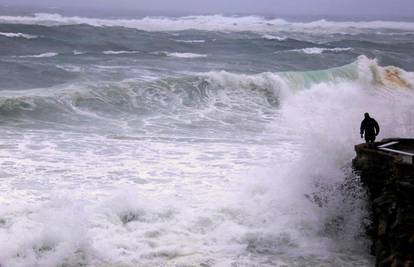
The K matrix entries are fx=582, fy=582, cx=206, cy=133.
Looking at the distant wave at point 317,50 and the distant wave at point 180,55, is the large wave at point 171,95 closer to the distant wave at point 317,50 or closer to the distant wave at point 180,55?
the distant wave at point 180,55

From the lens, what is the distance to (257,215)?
9.58 m

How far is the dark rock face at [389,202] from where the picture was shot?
7.00 m

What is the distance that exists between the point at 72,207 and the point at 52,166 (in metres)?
2.90

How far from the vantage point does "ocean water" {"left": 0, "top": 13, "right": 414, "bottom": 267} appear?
8.29 m

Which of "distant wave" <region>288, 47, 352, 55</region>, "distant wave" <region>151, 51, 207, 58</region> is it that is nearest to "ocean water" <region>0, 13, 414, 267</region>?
"distant wave" <region>151, 51, 207, 58</region>

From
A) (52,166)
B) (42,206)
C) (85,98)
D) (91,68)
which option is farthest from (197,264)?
(91,68)

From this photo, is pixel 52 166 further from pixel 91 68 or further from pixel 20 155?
pixel 91 68

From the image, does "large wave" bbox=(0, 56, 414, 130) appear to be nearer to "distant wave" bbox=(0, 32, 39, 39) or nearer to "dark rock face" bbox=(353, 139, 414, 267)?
"dark rock face" bbox=(353, 139, 414, 267)

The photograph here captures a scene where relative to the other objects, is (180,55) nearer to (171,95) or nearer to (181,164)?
(171,95)

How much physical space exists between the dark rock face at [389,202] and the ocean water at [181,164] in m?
0.36

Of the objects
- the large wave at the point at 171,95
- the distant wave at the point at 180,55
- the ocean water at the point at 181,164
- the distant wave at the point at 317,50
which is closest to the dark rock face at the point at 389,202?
the ocean water at the point at 181,164

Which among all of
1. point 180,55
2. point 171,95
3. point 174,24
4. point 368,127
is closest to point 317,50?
point 180,55

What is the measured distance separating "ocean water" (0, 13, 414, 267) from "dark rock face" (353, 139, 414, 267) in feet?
1.19

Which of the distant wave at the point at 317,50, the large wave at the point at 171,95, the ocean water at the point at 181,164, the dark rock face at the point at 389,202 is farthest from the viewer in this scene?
the distant wave at the point at 317,50
